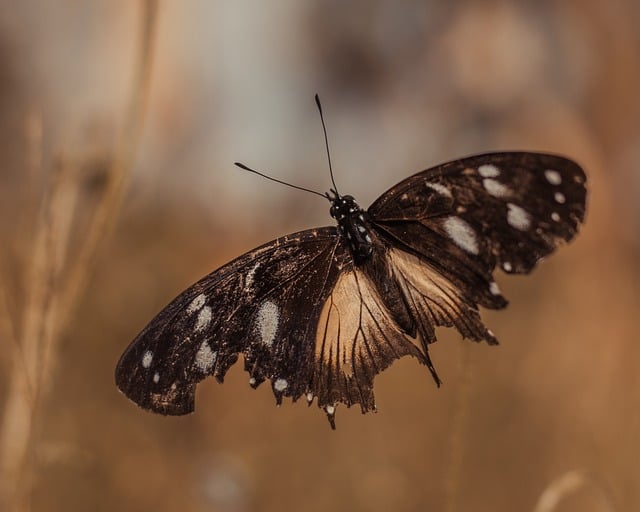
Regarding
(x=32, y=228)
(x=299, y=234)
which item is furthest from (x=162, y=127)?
(x=299, y=234)

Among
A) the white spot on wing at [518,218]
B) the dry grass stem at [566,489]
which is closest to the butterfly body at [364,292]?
the white spot on wing at [518,218]

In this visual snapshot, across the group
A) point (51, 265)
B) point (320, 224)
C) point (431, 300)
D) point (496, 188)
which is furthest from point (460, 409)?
point (320, 224)

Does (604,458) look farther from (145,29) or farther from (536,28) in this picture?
(536,28)

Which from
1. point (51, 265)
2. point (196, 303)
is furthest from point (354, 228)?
point (51, 265)

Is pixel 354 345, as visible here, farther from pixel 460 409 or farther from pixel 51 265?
pixel 51 265

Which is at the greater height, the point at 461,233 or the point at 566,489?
the point at 461,233

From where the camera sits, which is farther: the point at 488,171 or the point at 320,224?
the point at 320,224

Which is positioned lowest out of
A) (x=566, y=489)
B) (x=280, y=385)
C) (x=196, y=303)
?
(x=566, y=489)
